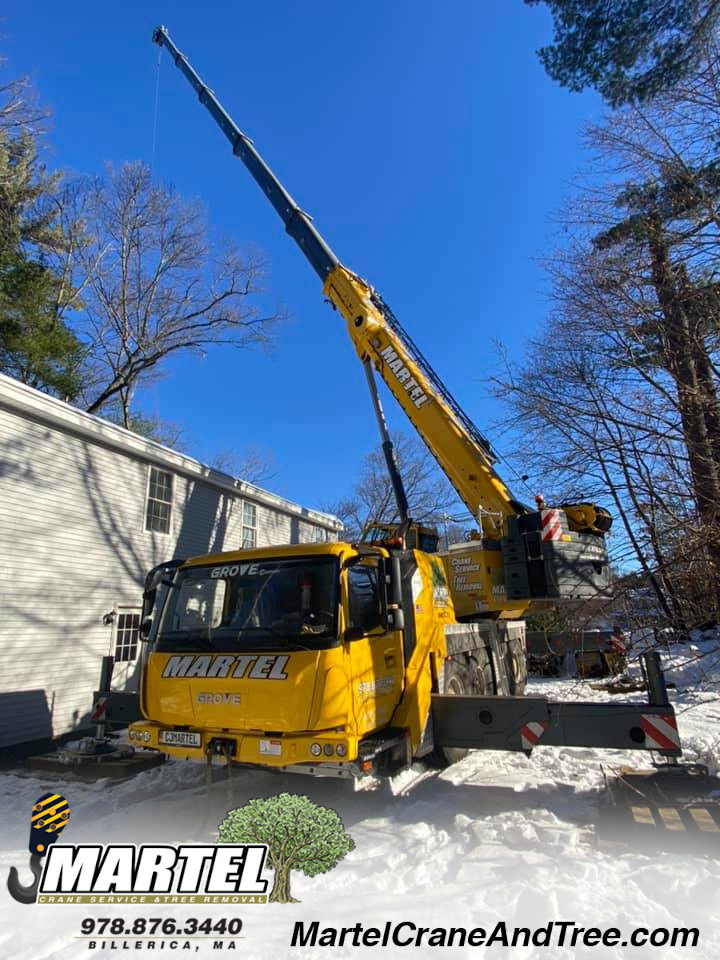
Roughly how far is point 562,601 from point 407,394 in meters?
4.19

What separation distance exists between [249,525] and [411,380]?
664 centimetres

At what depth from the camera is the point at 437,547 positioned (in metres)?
8.61

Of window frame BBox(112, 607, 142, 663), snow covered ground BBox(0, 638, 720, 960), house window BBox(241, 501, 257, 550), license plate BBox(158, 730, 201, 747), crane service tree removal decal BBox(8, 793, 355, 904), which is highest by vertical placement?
house window BBox(241, 501, 257, 550)

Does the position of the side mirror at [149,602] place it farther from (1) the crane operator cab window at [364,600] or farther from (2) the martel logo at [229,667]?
(1) the crane operator cab window at [364,600]

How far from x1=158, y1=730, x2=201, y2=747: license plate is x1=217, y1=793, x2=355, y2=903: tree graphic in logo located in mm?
1168

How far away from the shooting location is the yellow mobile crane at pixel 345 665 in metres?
4.48

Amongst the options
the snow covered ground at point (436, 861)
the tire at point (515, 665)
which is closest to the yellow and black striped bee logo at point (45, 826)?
the snow covered ground at point (436, 861)

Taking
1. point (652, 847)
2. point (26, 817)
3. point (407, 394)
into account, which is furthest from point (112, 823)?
point (407, 394)

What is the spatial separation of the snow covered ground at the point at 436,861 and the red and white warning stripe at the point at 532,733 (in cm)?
59

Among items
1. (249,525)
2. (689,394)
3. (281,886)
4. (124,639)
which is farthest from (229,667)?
(249,525)

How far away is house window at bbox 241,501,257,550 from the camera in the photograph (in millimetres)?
13844

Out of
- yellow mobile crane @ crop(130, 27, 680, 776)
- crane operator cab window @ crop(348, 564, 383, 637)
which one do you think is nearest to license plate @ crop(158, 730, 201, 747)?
yellow mobile crane @ crop(130, 27, 680, 776)

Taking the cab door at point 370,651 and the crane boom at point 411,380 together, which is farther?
the crane boom at point 411,380

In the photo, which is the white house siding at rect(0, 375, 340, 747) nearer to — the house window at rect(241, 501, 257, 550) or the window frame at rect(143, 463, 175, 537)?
the window frame at rect(143, 463, 175, 537)
